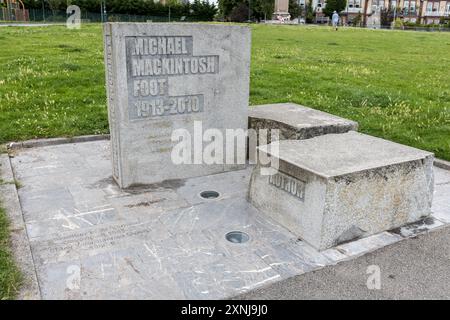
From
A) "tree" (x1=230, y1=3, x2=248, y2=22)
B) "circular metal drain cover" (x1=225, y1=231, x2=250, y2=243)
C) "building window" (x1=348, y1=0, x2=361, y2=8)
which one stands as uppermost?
"building window" (x1=348, y1=0, x2=361, y2=8)

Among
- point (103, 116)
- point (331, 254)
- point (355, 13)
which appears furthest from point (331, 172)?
point (355, 13)

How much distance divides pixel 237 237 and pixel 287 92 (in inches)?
301

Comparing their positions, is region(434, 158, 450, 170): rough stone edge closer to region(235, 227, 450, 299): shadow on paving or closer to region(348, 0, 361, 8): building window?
region(235, 227, 450, 299): shadow on paving

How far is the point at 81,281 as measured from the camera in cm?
410

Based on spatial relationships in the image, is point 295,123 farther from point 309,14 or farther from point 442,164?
point 309,14

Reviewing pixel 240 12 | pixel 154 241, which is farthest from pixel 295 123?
pixel 240 12

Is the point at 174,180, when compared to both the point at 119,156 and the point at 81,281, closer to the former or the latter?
the point at 119,156

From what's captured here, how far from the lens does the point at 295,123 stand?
21.7 feet

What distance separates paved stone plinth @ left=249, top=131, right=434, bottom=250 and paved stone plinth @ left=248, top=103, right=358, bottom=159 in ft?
2.31

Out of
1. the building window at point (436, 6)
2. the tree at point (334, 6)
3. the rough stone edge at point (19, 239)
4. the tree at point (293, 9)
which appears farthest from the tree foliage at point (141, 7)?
the building window at point (436, 6)

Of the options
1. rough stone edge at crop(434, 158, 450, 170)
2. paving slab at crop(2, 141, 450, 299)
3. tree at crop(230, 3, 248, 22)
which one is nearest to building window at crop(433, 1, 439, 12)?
tree at crop(230, 3, 248, 22)

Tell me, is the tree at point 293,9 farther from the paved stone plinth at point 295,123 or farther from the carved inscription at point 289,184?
the carved inscription at point 289,184

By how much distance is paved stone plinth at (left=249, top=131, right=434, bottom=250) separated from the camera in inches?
186

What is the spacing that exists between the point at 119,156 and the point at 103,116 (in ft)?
11.9
